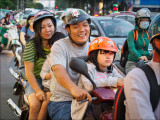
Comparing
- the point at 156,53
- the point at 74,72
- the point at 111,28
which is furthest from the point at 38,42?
the point at 111,28

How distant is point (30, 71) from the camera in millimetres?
3318

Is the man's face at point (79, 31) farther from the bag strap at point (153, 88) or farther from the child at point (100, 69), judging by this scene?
the bag strap at point (153, 88)

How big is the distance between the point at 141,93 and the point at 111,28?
641cm

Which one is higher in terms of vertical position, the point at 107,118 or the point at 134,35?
the point at 134,35

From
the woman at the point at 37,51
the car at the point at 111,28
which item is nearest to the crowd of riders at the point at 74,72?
the woman at the point at 37,51

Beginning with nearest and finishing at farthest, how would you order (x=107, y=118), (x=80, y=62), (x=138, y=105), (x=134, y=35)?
(x=138, y=105), (x=107, y=118), (x=80, y=62), (x=134, y=35)

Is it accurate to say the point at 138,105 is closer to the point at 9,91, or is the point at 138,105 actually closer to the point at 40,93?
the point at 40,93

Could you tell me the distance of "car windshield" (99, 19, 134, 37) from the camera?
7706 mm

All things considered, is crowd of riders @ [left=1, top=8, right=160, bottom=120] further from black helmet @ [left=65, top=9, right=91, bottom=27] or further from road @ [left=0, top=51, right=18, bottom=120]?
road @ [left=0, top=51, right=18, bottom=120]

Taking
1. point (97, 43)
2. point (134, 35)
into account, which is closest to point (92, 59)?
point (97, 43)

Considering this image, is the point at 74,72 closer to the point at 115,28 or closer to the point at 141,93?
the point at 141,93

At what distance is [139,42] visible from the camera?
4410 millimetres

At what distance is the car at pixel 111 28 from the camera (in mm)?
7570

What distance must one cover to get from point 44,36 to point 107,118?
1.88m
